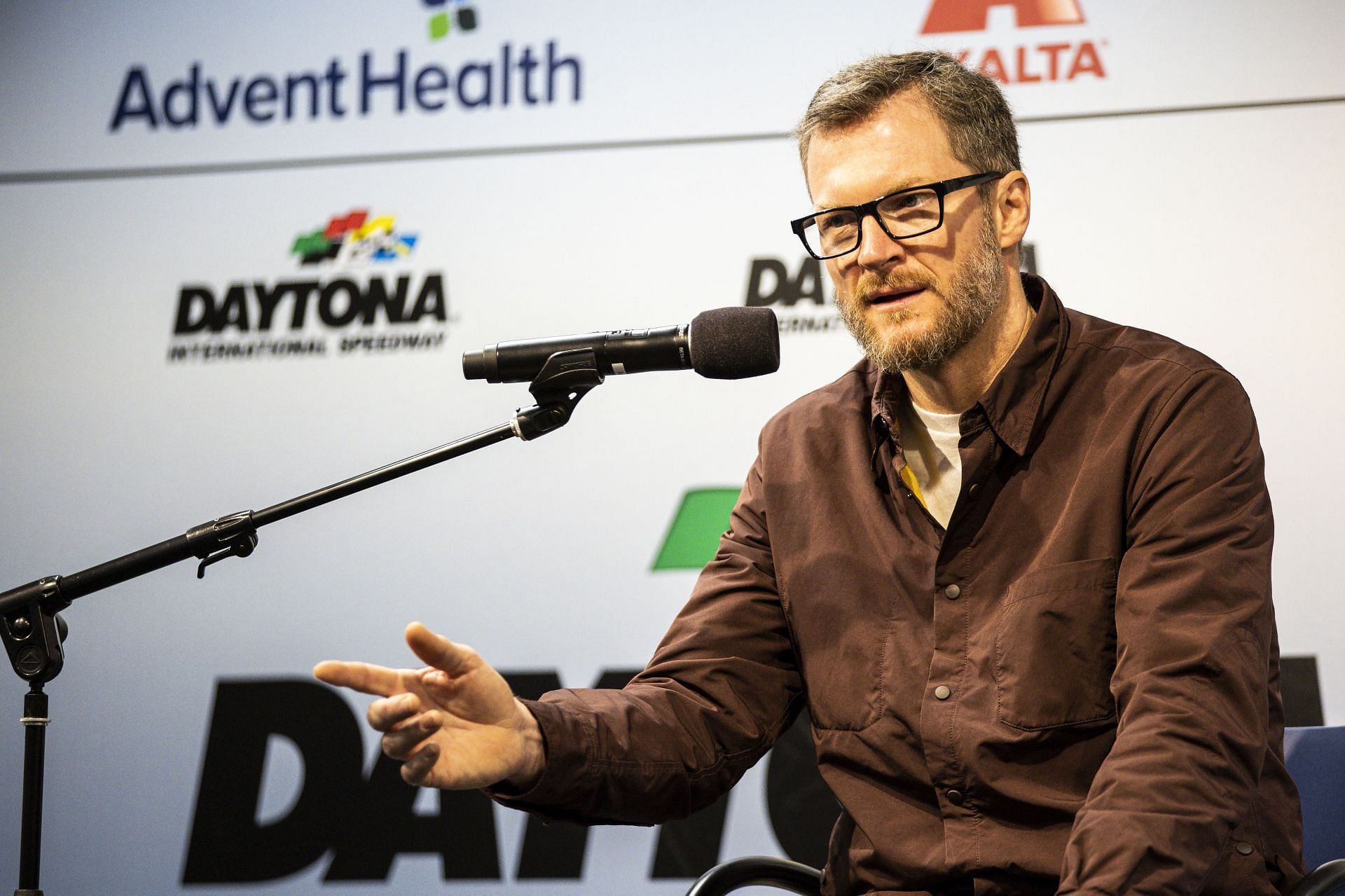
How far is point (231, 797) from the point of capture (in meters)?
3.25

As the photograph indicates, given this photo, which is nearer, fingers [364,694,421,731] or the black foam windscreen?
fingers [364,694,421,731]

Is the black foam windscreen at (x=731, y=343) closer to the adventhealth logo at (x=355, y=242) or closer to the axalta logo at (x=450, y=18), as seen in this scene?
the adventhealth logo at (x=355, y=242)

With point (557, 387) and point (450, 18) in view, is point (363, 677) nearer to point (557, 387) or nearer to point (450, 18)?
point (557, 387)

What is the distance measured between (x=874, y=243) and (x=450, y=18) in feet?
6.70

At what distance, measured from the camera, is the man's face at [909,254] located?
1.85 metres

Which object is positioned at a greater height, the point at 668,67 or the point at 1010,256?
the point at 668,67

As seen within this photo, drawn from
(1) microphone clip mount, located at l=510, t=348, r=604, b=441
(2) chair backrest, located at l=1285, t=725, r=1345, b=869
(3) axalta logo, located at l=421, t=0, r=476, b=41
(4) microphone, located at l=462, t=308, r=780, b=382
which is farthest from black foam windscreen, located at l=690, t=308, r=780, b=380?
(3) axalta logo, located at l=421, t=0, r=476, b=41

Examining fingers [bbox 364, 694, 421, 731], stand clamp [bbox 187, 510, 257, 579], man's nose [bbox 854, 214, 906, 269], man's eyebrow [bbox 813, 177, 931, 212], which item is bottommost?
fingers [bbox 364, 694, 421, 731]

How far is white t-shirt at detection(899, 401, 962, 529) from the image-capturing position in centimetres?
189

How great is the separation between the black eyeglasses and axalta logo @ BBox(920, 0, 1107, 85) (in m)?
1.38

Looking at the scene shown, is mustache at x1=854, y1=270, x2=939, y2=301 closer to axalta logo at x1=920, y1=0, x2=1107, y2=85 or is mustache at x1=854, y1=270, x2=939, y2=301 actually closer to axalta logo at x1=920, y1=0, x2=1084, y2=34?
axalta logo at x1=920, y1=0, x2=1107, y2=85

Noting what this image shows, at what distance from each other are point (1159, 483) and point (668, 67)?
2.11 meters

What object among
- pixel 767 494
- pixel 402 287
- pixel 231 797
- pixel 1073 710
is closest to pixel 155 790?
pixel 231 797

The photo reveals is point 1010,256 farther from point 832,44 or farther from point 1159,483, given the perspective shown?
point 832,44
